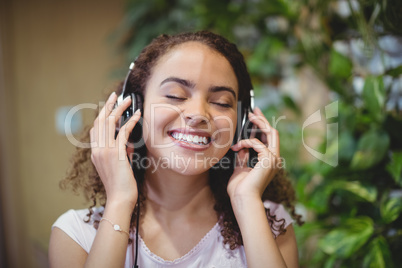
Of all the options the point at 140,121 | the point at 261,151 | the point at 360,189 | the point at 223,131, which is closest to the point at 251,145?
the point at 261,151

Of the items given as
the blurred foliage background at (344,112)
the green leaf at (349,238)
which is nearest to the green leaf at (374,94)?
the blurred foliage background at (344,112)

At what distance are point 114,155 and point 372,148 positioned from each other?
1067mm

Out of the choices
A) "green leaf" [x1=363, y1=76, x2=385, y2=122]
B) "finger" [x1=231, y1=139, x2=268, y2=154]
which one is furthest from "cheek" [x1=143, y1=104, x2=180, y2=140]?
"green leaf" [x1=363, y1=76, x2=385, y2=122]

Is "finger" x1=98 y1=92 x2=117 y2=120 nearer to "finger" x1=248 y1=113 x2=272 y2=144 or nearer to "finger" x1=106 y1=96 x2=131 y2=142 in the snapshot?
"finger" x1=106 y1=96 x2=131 y2=142

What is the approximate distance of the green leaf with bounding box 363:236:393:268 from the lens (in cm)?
127

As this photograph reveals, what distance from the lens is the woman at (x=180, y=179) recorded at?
0.95m

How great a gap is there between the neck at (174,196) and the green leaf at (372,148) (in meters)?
0.73

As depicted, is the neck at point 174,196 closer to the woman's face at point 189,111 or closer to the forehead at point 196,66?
the woman's face at point 189,111

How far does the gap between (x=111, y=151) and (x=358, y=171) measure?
1132 mm

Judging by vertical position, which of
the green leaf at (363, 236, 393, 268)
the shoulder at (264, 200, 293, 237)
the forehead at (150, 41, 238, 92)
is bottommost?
the green leaf at (363, 236, 393, 268)

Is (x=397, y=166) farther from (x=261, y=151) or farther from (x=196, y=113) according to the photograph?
(x=196, y=113)

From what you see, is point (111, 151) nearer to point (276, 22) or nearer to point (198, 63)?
point (198, 63)

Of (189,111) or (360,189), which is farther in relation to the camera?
(360,189)

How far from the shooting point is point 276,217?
3.78ft
